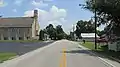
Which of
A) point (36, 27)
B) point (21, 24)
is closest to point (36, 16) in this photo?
point (36, 27)

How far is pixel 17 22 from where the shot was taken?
514 ft

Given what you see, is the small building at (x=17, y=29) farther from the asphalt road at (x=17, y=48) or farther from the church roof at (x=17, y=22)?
the asphalt road at (x=17, y=48)

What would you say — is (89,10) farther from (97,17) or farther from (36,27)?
(36,27)

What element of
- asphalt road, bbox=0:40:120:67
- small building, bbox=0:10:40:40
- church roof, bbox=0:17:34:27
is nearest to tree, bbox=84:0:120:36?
asphalt road, bbox=0:40:120:67

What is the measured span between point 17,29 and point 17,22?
5.28 m

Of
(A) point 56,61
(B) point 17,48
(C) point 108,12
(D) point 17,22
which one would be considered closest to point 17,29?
(D) point 17,22

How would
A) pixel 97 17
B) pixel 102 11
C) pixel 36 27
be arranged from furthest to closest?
1. pixel 36 27
2. pixel 97 17
3. pixel 102 11

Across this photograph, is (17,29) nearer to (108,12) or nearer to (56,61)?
(108,12)

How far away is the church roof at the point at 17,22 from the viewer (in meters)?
154

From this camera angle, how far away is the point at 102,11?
4475 centimetres

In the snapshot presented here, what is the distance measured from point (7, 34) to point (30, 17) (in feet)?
52.9

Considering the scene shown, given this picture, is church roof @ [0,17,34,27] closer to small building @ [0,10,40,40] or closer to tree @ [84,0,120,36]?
small building @ [0,10,40,40]

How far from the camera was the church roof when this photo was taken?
504 ft

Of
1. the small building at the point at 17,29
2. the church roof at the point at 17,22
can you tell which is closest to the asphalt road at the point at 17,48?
the small building at the point at 17,29
